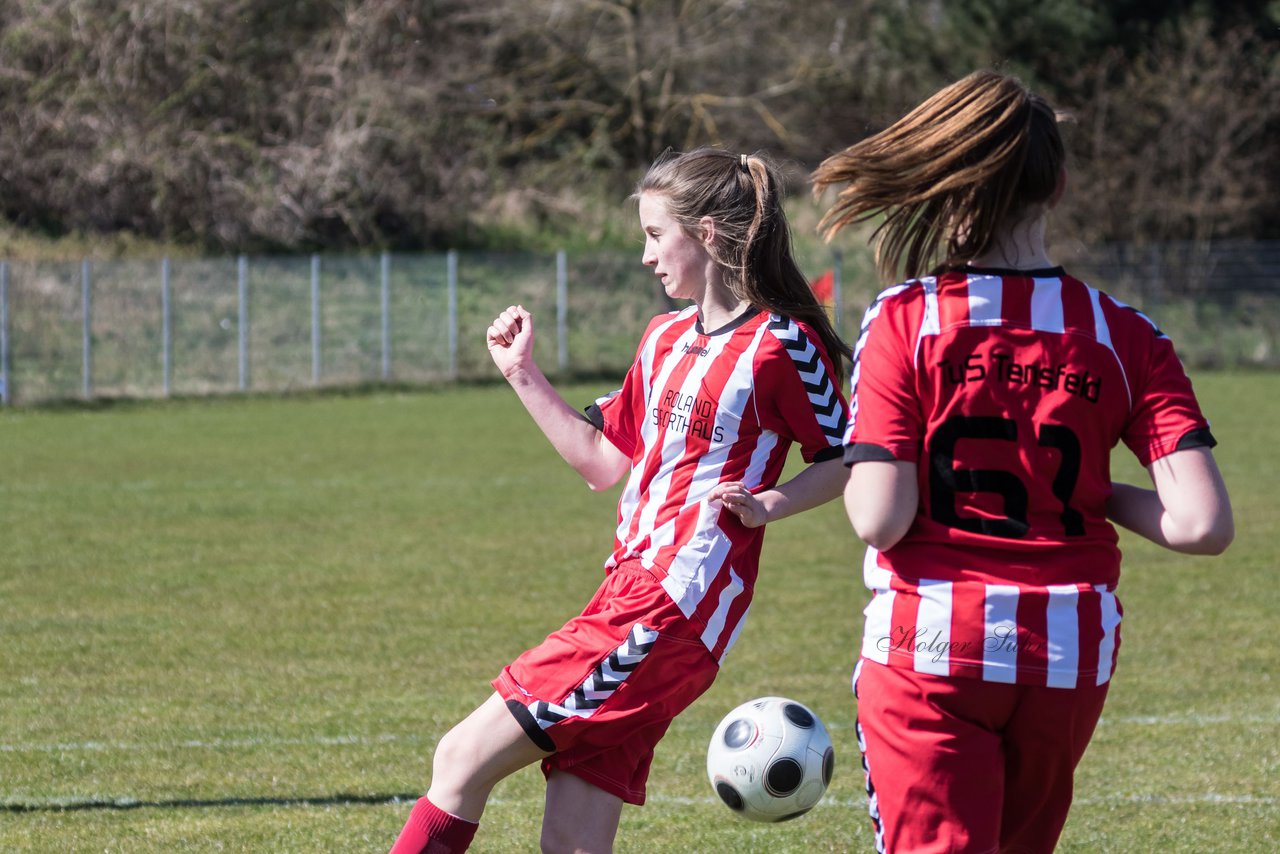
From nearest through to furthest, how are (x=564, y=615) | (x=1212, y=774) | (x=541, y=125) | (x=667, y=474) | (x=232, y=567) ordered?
(x=667, y=474), (x=1212, y=774), (x=564, y=615), (x=232, y=567), (x=541, y=125)

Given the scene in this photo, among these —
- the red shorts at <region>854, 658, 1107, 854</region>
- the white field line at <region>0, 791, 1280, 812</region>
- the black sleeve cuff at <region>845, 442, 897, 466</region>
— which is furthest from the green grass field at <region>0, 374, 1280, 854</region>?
the black sleeve cuff at <region>845, 442, 897, 466</region>

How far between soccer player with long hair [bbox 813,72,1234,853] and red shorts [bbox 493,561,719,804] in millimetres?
777

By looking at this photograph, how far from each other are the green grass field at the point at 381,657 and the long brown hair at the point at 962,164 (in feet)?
8.75

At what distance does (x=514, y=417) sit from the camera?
1947 cm

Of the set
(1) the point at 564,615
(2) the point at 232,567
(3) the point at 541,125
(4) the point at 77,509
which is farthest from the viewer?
(3) the point at 541,125

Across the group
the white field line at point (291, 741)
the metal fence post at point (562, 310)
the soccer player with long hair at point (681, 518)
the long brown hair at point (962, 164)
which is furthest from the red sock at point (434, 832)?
the metal fence post at point (562, 310)

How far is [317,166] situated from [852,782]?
24665 mm

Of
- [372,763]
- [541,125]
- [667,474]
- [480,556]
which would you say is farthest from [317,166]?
[667,474]

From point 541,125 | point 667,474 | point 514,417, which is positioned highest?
point 541,125

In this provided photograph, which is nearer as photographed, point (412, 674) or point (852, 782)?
point (852, 782)

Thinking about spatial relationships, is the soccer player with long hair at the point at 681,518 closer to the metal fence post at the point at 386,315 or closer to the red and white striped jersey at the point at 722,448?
the red and white striped jersey at the point at 722,448

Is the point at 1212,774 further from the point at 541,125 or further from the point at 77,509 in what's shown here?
the point at 541,125

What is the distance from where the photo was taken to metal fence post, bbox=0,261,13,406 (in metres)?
20.5

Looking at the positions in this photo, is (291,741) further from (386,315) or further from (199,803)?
(386,315)
